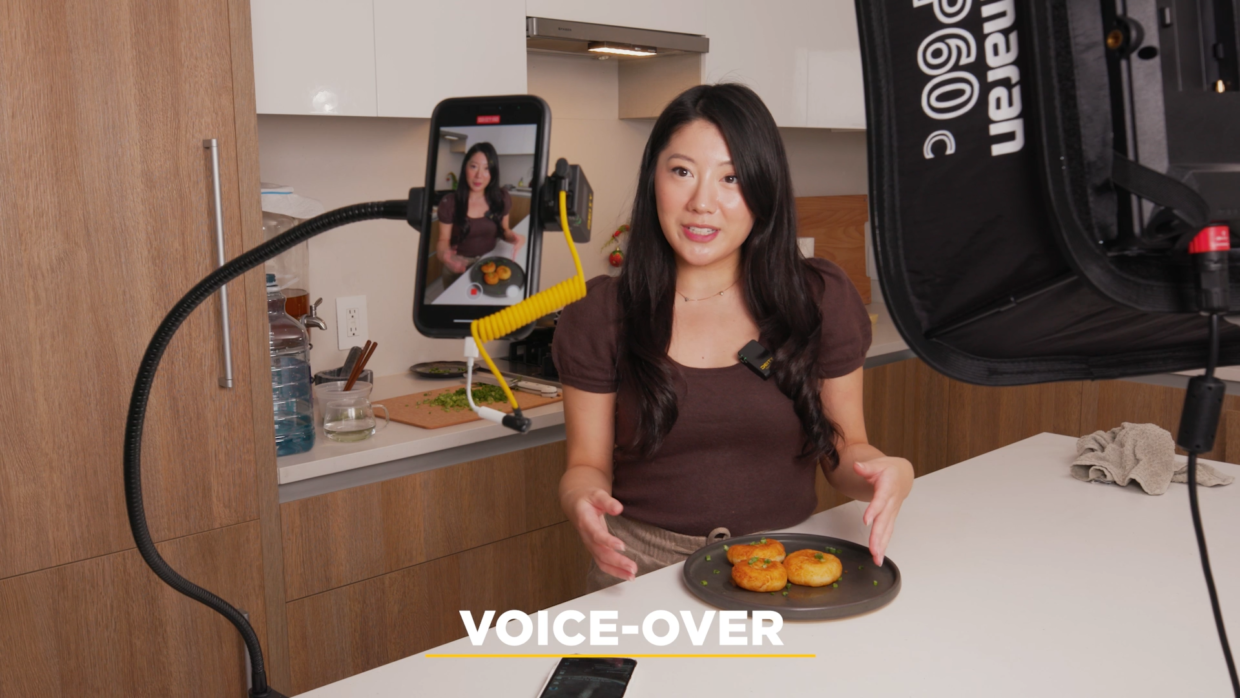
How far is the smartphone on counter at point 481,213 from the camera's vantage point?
0.59 meters

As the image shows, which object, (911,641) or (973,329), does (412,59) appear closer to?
(911,641)

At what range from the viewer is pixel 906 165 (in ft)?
1.70

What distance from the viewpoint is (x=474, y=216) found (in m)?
0.61

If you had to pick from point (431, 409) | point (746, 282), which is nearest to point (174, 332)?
point (746, 282)

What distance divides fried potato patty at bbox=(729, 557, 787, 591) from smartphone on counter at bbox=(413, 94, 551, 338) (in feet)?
2.33

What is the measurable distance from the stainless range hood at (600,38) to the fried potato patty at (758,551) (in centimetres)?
151

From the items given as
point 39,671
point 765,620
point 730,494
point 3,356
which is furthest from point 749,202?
point 39,671

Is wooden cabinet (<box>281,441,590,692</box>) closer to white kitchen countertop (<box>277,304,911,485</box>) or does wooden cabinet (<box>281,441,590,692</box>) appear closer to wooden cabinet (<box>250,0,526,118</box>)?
white kitchen countertop (<box>277,304,911,485</box>)

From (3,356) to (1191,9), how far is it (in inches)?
66.5

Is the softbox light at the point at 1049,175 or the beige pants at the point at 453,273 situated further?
the beige pants at the point at 453,273

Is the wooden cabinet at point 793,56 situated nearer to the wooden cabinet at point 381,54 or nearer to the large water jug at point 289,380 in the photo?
the wooden cabinet at point 381,54

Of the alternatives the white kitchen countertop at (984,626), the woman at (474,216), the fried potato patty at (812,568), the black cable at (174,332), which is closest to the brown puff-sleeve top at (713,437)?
the white kitchen countertop at (984,626)

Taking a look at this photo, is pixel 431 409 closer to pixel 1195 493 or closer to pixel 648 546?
pixel 648 546

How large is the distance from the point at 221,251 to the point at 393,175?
2.94 ft
